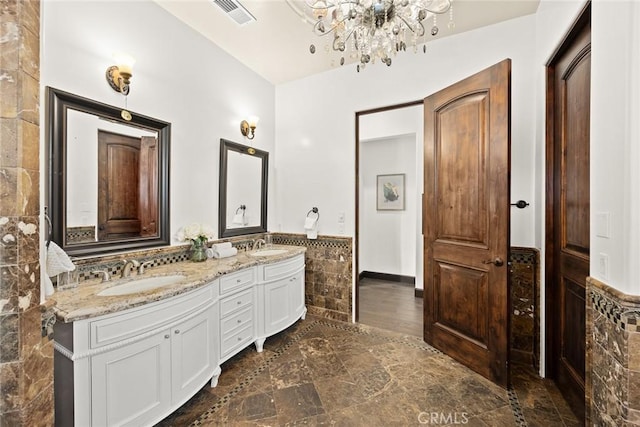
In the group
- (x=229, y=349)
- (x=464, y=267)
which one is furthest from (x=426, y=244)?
(x=229, y=349)

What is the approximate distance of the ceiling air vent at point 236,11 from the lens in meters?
2.14

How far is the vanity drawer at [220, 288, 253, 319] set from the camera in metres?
2.09

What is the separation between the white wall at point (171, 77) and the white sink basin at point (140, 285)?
1.79 ft

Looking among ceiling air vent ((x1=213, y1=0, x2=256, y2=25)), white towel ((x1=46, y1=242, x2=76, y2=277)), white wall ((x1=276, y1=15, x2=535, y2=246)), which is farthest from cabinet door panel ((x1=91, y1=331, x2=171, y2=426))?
ceiling air vent ((x1=213, y1=0, x2=256, y2=25))

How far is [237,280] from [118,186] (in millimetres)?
1133

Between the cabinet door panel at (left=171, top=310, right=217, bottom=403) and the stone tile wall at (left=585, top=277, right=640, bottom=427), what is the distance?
2.15 meters

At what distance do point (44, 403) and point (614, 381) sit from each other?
2.23m

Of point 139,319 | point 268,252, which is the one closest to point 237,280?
point 268,252

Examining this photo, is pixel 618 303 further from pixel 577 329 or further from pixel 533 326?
pixel 533 326

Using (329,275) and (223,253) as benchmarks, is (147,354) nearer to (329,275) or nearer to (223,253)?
(223,253)

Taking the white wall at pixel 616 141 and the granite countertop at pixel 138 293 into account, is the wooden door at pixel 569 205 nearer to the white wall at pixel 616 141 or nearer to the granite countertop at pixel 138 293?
the white wall at pixel 616 141

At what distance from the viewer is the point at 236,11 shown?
2.24 meters

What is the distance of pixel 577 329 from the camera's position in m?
1.70

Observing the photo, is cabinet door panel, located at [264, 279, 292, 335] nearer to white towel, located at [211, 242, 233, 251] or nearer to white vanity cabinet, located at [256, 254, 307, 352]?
white vanity cabinet, located at [256, 254, 307, 352]
